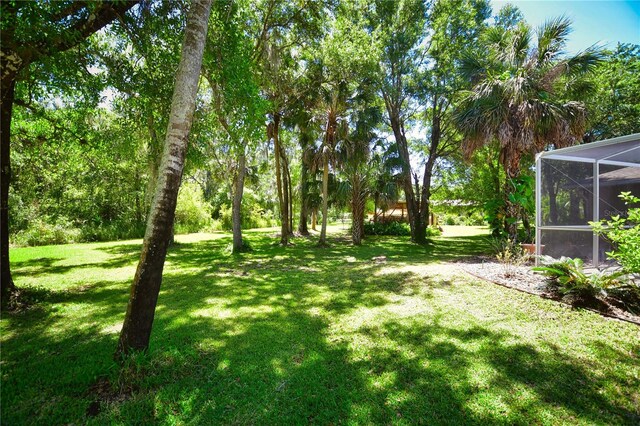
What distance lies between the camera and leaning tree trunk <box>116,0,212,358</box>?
9.05ft

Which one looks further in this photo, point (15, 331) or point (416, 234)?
point (416, 234)

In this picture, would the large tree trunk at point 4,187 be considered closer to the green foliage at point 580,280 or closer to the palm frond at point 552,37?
the green foliage at point 580,280

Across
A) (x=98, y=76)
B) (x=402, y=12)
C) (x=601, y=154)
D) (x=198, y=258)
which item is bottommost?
(x=198, y=258)

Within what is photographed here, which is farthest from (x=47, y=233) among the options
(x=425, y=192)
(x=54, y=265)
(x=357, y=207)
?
(x=425, y=192)

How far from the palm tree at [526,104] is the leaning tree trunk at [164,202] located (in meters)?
9.13

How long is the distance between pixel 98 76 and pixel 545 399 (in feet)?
27.2

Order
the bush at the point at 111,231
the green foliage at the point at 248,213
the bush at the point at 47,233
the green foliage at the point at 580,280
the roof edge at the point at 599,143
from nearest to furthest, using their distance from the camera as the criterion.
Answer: the green foliage at the point at 580,280 → the roof edge at the point at 599,143 → the bush at the point at 47,233 → the bush at the point at 111,231 → the green foliage at the point at 248,213

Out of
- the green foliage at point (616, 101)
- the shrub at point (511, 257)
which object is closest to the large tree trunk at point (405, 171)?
the shrub at point (511, 257)

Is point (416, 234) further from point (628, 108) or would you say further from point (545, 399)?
point (545, 399)

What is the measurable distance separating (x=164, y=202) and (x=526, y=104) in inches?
408

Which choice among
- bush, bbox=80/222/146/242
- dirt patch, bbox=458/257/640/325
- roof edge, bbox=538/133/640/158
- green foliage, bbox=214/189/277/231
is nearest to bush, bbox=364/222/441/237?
green foliage, bbox=214/189/277/231

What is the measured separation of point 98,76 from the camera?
5.38m

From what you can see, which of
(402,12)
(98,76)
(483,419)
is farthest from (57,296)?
(402,12)

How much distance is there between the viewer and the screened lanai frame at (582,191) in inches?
254
